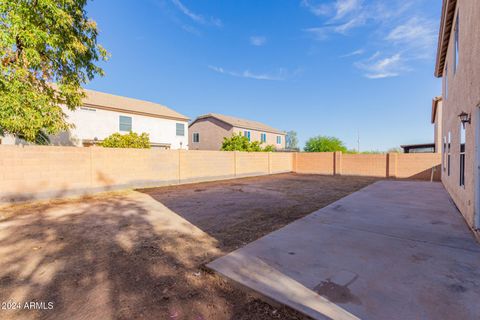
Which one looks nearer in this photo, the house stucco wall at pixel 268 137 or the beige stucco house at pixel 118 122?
the beige stucco house at pixel 118 122

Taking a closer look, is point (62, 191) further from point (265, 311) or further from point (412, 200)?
point (412, 200)

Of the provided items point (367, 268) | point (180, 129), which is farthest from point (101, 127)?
point (367, 268)

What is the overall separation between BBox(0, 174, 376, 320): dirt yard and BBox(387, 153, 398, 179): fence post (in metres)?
12.5

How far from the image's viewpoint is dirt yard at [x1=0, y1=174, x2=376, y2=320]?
2232mm

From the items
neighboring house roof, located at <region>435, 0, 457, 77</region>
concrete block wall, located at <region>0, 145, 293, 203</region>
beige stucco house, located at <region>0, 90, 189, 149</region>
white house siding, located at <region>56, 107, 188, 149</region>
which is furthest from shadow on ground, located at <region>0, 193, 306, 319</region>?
white house siding, located at <region>56, 107, 188, 149</region>

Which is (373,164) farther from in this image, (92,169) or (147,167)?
(92,169)

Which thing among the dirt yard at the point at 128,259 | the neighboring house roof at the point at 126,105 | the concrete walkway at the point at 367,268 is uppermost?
the neighboring house roof at the point at 126,105

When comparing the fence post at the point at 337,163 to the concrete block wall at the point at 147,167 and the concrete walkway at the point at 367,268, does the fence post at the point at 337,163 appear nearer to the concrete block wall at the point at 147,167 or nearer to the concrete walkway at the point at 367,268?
the concrete block wall at the point at 147,167

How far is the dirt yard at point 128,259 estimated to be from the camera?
87.9 inches

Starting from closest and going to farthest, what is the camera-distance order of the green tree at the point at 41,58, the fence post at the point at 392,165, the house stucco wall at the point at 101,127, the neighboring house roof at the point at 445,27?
the green tree at the point at 41,58 < the neighboring house roof at the point at 445,27 < the house stucco wall at the point at 101,127 < the fence post at the point at 392,165

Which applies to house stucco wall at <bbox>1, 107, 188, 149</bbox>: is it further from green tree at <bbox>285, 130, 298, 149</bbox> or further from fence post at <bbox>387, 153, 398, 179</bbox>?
green tree at <bbox>285, 130, 298, 149</bbox>

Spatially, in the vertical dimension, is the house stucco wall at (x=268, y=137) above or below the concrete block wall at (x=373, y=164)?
above

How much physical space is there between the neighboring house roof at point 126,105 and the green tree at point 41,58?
8.92 metres

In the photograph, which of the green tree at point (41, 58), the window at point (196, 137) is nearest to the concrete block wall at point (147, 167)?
the green tree at point (41, 58)
